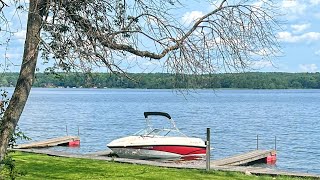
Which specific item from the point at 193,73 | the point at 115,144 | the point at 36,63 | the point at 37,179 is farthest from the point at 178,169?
the point at 115,144

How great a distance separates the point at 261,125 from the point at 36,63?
137 feet

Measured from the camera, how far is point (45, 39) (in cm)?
791

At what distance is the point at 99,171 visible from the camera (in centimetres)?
1238

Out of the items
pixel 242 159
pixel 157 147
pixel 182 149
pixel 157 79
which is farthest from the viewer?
pixel 182 149

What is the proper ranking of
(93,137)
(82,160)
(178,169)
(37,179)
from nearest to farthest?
(37,179) → (178,169) → (82,160) → (93,137)

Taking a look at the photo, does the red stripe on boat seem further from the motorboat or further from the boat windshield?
the boat windshield

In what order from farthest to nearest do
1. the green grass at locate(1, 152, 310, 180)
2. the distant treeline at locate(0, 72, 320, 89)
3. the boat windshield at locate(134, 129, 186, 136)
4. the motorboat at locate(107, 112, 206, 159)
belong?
the boat windshield at locate(134, 129, 186, 136) → the motorboat at locate(107, 112, 206, 159) → the green grass at locate(1, 152, 310, 180) → the distant treeline at locate(0, 72, 320, 89)

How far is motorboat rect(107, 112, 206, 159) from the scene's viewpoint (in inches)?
831

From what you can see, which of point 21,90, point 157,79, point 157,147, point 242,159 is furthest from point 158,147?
point 21,90

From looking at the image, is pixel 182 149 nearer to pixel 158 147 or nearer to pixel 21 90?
pixel 158 147

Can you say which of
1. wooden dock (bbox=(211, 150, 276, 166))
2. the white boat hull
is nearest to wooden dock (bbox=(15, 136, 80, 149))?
the white boat hull

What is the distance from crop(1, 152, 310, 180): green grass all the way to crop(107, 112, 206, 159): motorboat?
20.8 ft

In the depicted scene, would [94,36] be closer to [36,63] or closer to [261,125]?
[36,63]

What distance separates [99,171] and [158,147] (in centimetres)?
911
